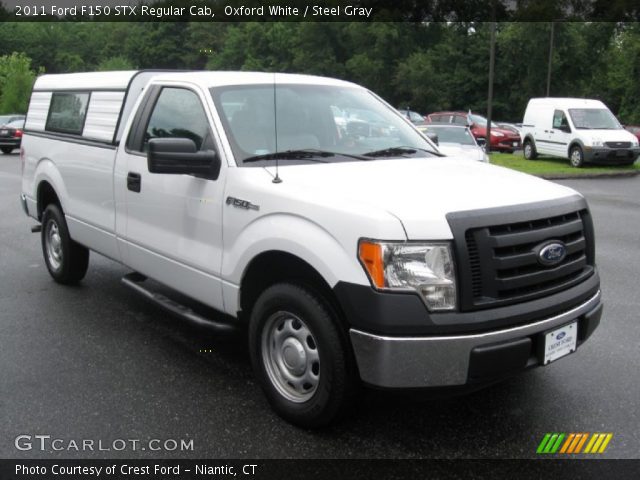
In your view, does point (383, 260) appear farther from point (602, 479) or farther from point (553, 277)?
point (602, 479)

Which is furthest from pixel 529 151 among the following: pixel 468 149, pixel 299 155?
pixel 299 155

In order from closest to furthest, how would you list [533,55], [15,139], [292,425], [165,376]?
1. [292,425]
2. [165,376]
3. [15,139]
4. [533,55]

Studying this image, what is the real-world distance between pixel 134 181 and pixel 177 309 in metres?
1.00

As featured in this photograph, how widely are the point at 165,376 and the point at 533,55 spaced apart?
5983cm

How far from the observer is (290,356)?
3.74 meters

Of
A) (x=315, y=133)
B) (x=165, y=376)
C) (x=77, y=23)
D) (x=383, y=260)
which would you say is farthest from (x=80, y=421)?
(x=77, y=23)

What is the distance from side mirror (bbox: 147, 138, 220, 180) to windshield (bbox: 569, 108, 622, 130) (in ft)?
64.1

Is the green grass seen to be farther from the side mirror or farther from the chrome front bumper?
the chrome front bumper

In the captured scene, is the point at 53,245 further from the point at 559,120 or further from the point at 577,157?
the point at 559,120

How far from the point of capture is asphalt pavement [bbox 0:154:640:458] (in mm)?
3590

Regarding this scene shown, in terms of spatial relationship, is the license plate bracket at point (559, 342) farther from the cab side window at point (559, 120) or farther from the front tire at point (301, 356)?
the cab side window at point (559, 120)

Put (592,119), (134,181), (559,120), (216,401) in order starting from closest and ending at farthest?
(216,401) → (134,181) → (592,119) → (559,120)

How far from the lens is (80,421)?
383 cm

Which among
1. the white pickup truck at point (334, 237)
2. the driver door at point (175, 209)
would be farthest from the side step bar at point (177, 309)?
the driver door at point (175, 209)
